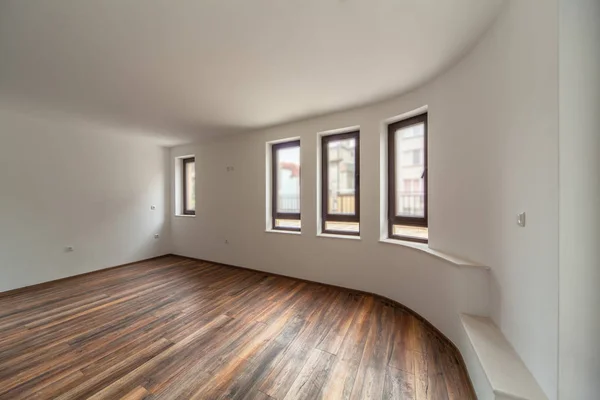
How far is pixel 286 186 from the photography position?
391 centimetres

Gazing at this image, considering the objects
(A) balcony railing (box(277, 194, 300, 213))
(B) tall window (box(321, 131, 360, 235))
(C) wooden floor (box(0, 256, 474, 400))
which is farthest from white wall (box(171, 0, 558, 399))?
(C) wooden floor (box(0, 256, 474, 400))

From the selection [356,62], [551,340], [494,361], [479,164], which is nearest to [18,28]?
[356,62]

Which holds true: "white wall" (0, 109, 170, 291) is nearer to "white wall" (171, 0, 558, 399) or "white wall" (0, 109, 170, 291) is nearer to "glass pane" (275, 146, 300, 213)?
"white wall" (171, 0, 558, 399)

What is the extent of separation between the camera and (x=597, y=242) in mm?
935

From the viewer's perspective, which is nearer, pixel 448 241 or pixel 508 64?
pixel 508 64

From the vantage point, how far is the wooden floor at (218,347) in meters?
1.53

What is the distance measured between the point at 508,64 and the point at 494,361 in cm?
185

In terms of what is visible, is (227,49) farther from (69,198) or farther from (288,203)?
(69,198)

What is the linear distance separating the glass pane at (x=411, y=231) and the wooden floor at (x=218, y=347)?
906 millimetres

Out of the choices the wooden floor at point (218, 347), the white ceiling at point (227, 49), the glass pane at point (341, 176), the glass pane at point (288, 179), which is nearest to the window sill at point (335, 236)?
the glass pane at point (341, 176)

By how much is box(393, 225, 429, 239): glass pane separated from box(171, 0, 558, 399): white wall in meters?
0.26

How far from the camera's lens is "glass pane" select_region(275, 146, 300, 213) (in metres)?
3.79

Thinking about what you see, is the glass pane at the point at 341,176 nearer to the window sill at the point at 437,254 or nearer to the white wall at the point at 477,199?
the white wall at the point at 477,199

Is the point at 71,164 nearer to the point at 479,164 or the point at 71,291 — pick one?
the point at 71,291
